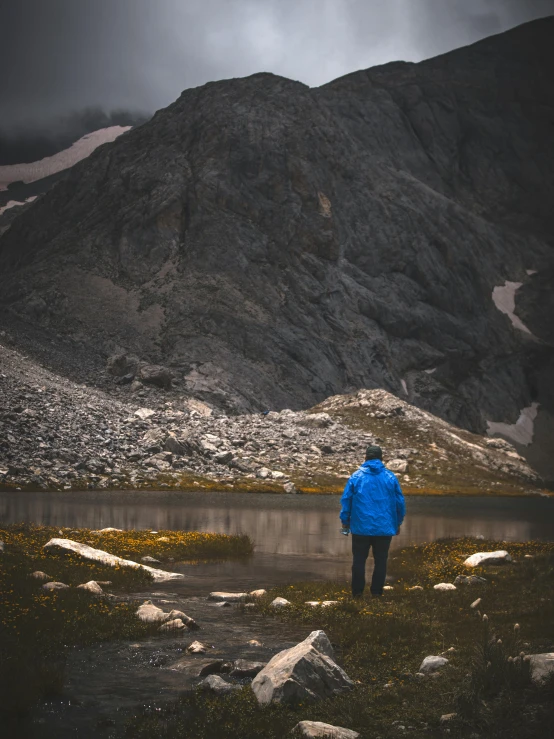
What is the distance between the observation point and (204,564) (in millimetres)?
23422

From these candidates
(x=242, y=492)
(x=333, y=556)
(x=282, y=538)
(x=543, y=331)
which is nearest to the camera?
(x=333, y=556)

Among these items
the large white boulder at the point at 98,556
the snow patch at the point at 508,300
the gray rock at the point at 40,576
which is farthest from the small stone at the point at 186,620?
the snow patch at the point at 508,300

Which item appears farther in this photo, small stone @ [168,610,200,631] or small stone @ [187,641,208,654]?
small stone @ [168,610,200,631]

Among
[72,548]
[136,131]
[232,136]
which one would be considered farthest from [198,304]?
[72,548]

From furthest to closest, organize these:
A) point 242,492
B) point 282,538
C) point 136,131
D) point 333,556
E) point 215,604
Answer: point 136,131, point 242,492, point 282,538, point 333,556, point 215,604

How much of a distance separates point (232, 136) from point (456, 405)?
73671 millimetres

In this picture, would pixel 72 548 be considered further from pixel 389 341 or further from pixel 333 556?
pixel 389 341

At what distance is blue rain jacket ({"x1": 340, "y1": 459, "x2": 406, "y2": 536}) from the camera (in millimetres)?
16000

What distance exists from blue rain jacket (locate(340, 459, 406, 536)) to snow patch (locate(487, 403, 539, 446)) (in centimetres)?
15576

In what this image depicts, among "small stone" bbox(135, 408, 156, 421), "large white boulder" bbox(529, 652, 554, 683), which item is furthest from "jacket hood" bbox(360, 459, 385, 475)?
"small stone" bbox(135, 408, 156, 421)

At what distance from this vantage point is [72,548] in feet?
65.2

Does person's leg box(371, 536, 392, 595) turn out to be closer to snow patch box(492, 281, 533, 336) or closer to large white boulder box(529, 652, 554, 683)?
large white boulder box(529, 652, 554, 683)

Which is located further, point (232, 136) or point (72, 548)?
point (232, 136)

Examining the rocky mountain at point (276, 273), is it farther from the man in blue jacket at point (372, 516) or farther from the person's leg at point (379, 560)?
the person's leg at point (379, 560)
